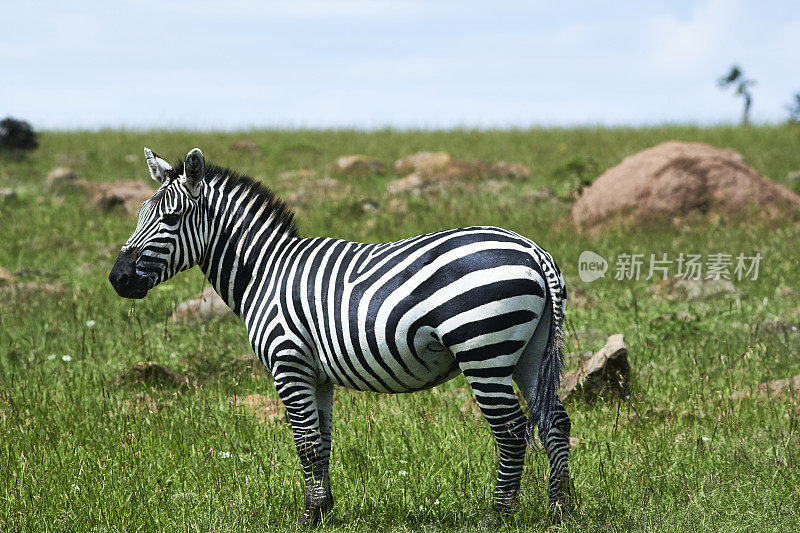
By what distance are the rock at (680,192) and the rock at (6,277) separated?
31.0 ft

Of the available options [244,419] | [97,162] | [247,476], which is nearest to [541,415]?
[247,476]

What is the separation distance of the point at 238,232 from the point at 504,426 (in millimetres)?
2076

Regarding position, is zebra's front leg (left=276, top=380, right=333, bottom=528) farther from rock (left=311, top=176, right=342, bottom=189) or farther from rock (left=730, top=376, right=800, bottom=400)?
rock (left=311, top=176, right=342, bottom=189)

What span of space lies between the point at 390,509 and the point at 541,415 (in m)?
1.25

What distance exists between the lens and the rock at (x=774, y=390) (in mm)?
6188

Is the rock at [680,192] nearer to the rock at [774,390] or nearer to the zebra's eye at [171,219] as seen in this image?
the rock at [774,390]

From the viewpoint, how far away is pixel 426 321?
3910 mm

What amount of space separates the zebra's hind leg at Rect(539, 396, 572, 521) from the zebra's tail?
193mm

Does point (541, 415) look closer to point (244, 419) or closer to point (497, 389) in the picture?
point (497, 389)

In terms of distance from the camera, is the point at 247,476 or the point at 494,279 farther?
the point at 247,476

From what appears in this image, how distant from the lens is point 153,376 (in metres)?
6.86

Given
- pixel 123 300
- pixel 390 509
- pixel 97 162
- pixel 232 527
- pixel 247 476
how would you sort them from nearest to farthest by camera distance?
pixel 232 527
pixel 390 509
pixel 247 476
pixel 123 300
pixel 97 162

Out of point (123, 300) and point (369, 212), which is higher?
point (369, 212)

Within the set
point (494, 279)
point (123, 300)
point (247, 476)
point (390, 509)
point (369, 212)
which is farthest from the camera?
point (369, 212)
